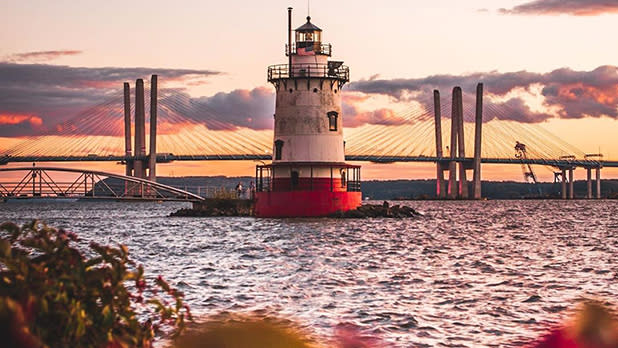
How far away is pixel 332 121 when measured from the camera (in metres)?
49.8

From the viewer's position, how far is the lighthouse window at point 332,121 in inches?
1955

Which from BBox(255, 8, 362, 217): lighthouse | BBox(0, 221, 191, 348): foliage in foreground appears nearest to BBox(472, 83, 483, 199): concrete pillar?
BBox(255, 8, 362, 217): lighthouse

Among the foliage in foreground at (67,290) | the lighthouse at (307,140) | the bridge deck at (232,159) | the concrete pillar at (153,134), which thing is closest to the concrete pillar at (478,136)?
the bridge deck at (232,159)

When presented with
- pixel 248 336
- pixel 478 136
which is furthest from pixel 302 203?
pixel 478 136

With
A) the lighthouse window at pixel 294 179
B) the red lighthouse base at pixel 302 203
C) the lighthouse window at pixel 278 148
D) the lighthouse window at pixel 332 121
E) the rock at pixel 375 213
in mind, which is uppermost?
the lighthouse window at pixel 332 121

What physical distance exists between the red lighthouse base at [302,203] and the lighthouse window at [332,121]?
3.49 meters

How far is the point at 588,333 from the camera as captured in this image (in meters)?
1.44

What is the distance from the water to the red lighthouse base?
22.5ft

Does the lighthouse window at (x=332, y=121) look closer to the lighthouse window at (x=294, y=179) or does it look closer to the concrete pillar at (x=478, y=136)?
the lighthouse window at (x=294, y=179)

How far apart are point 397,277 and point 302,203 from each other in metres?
27.4

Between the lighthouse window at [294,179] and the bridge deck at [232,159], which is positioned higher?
the bridge deck at [232,159]

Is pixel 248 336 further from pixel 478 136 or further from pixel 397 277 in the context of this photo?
pixel 478 136

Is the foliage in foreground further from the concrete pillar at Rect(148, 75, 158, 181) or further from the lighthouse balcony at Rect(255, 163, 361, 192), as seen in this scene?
the concrete pillar at Rect(148, 75, 158, 181)

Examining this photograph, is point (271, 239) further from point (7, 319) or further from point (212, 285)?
point (7, 319)
